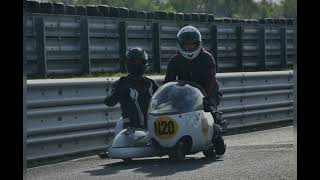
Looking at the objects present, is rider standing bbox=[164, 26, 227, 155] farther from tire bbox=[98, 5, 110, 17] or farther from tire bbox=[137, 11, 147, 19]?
tire bbox=[137, 11, 147, 19]

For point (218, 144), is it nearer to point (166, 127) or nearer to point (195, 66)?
point (166, 127)

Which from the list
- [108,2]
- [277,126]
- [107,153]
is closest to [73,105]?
[107,153]

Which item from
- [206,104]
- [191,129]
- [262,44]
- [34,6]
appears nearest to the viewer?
[191,129]

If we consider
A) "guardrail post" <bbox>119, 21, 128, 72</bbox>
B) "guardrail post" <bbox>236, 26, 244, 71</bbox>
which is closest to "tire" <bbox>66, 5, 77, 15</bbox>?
"guardrail post" <bbox>119, 21, 128, 72</bbox>

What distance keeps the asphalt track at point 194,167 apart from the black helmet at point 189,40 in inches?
47.5

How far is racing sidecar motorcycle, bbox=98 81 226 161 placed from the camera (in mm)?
8281

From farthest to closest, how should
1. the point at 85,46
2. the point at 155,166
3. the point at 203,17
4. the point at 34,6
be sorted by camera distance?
the point at 203,17 < the point at 34,6 < the point at 85,46 < the point at 155,166

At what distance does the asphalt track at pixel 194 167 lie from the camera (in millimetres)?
7004

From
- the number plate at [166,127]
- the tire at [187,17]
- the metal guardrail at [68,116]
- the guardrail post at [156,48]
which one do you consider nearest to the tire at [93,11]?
the guardrail post at [156,48]

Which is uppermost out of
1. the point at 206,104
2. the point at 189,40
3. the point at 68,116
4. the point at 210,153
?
the point at 189,40

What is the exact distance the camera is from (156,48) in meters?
16.3

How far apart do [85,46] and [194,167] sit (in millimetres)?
6801

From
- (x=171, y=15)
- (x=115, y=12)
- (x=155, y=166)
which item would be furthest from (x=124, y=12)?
(x=155, y=166)
